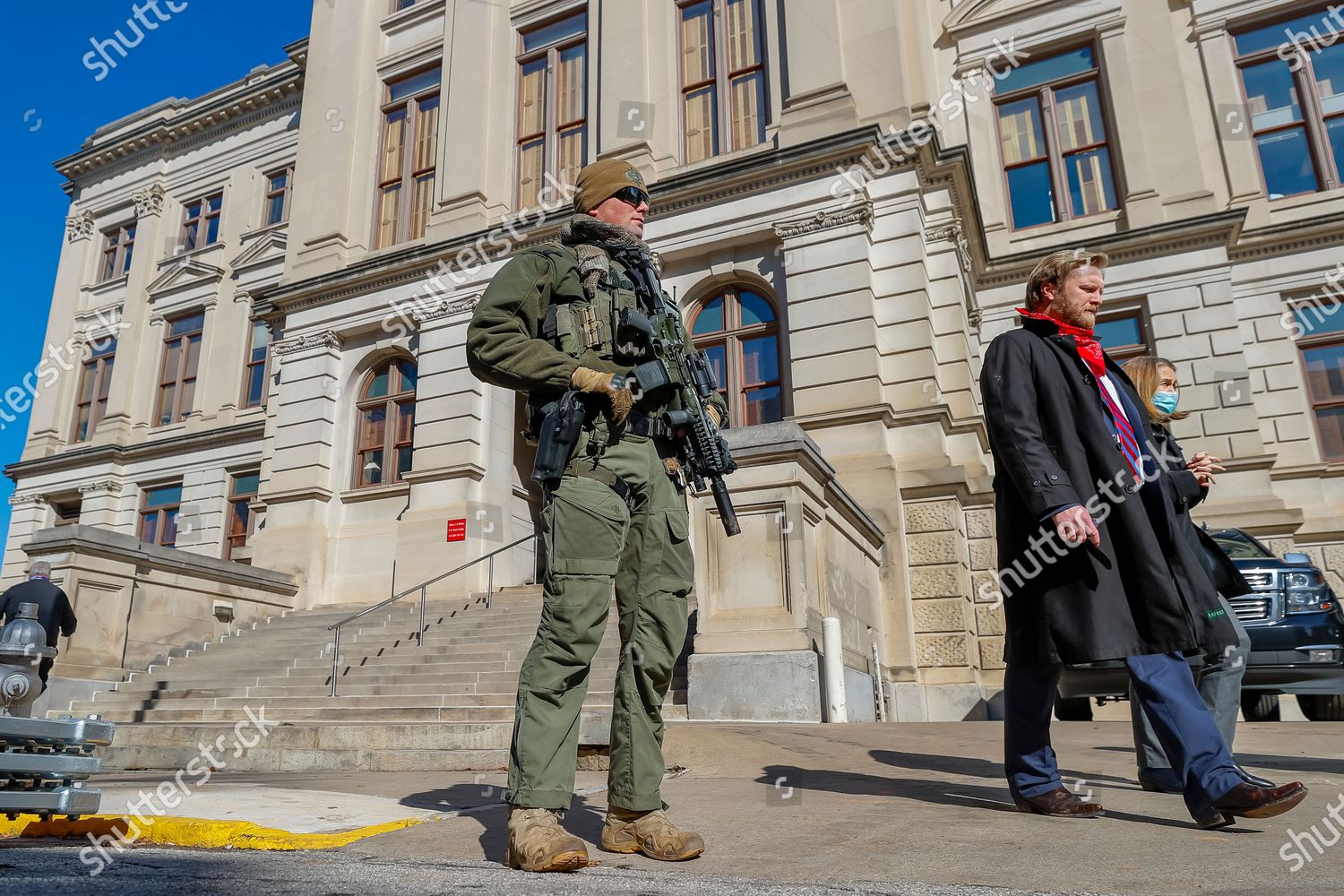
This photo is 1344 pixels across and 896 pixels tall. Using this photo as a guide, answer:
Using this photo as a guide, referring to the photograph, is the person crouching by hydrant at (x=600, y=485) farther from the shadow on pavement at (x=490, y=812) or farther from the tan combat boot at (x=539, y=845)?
the shadow on pavement at (x=490, y=812)

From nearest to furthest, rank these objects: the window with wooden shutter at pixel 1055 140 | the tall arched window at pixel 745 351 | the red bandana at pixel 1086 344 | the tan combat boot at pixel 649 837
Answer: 1. the tan combat boot at pixel 649 837
2. the red bandana at pixel 1086 344
3. the tall arched window at pixel 745 351
4. the window with wooden shutter at pixel 1055 140

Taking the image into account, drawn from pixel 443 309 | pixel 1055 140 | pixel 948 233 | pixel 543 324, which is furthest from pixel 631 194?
pixel 1055 140

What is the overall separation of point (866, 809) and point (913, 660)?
10210 millimetres

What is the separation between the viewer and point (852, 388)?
1403cm

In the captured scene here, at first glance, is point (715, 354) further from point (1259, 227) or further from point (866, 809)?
point (866, 809)

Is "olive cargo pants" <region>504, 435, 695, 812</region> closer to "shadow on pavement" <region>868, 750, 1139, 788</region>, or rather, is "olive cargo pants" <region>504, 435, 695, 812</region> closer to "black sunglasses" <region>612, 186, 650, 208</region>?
"black sunglasses" <region>612, 186, 650, 208</region>

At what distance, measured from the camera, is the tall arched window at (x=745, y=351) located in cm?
1545

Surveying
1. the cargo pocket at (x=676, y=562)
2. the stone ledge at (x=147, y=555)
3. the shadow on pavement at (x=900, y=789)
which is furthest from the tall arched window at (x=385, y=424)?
the cargo pocket at (x=676, y=562)

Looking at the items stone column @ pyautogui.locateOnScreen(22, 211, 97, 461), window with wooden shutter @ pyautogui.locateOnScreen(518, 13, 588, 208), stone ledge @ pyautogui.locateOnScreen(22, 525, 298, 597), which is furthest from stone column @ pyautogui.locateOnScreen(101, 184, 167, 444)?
window with wooden shutter @ pyautogui.locateOnScreen(518, 13, 588, 208)

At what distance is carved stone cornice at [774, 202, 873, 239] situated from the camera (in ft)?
48.0

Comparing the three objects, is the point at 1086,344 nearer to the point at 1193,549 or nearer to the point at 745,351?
the point at 1193,549

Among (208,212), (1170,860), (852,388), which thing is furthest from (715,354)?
(208,212)

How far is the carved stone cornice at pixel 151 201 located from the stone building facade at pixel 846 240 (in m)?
10.2

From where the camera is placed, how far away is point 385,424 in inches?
757
